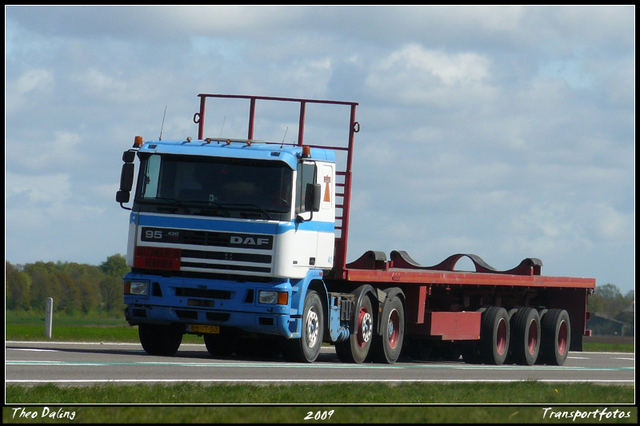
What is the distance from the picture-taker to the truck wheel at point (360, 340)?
1727 centimetres

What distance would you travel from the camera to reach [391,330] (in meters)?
18.4

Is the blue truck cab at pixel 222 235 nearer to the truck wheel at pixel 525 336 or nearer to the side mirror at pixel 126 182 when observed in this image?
the side mirror at pixel 126 182

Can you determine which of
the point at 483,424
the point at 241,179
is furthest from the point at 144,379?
the point at 483,424

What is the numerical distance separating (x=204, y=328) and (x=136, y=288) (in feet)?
3.53

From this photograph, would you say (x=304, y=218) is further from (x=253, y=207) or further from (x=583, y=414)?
(x=583, y=414)

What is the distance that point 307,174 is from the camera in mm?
15578

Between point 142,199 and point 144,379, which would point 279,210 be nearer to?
point 142,199

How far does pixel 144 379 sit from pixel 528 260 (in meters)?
12.0

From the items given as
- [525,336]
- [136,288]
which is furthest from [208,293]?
[525,336]

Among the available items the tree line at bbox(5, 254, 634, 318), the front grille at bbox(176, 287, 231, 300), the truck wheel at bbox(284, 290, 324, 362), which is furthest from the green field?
the tree line at bbox(5, 254, 634, 318)

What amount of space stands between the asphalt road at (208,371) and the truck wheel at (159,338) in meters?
0.18

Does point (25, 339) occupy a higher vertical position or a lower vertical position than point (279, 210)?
lower

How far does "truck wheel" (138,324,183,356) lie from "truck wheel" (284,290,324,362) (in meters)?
1.71

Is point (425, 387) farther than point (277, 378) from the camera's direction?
No
